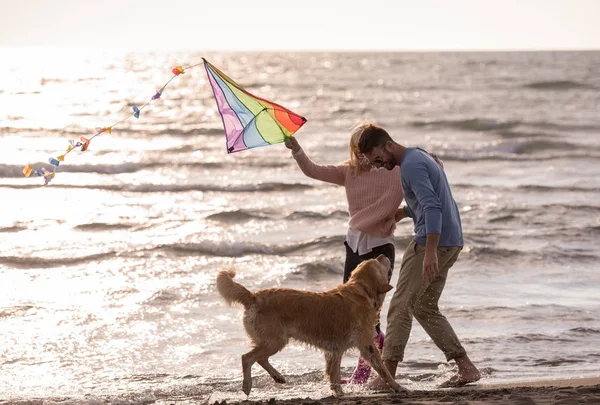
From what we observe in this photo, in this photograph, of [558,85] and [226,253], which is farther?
[558,85]

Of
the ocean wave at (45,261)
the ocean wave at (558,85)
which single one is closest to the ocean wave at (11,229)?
the ocean wave at (45,261)

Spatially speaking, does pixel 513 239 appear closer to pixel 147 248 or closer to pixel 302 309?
pixel 147 248

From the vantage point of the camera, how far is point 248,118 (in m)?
7.00

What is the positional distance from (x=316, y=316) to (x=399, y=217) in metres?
1.18

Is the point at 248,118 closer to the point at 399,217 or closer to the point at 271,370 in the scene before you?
the point at 399,217

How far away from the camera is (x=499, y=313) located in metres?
9.27

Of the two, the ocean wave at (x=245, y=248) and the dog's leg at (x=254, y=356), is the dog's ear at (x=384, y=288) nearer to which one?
the dog's leg at (x=254, y=356)

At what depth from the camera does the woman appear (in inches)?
256

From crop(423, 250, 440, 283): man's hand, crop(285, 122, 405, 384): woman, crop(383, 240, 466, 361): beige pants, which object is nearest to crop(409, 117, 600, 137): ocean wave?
crop(285, 122, 405, 384): woman

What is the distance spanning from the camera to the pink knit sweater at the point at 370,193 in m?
6.50

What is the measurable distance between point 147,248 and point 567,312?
22.3 ft

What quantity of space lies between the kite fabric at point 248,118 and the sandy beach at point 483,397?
218cm

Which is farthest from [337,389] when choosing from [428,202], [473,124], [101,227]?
[473,124]

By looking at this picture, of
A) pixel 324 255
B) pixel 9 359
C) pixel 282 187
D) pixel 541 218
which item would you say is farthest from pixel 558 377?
pixel 282 187
